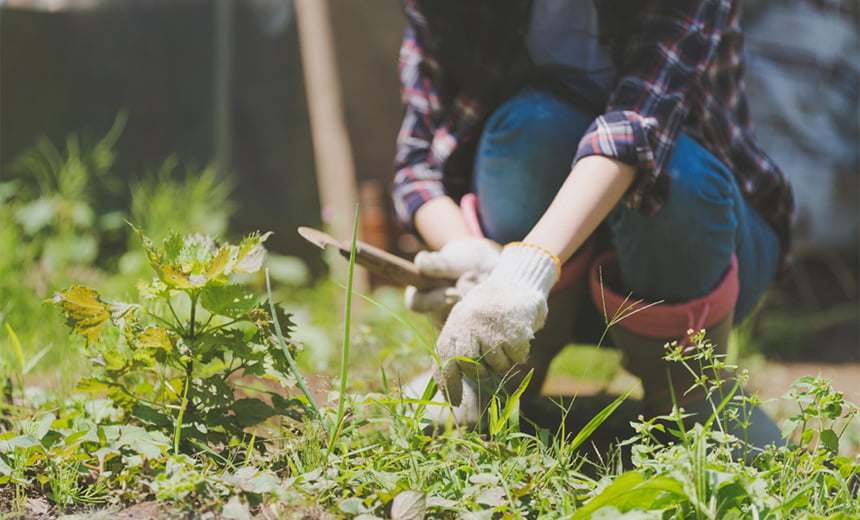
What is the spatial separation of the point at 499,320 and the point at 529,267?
0.09 metres

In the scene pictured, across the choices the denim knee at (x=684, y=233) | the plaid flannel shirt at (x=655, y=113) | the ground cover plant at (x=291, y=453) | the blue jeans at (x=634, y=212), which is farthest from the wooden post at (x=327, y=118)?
the ground cover plant at (x=291, y=453)

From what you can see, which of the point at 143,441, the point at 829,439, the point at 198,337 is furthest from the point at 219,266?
the point at 829,439

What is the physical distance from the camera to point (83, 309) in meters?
0.98

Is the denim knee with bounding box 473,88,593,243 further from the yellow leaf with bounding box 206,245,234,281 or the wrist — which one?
the yellow leaf with bounding box 206,245,234,281

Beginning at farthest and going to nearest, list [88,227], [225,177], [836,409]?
1. [225,177]
2. [88,227]
3. [836,409]

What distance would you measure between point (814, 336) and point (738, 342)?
0.90 meters

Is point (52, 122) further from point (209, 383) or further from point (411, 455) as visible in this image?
point (411, 455)

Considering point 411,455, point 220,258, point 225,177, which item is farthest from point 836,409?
point 225,177

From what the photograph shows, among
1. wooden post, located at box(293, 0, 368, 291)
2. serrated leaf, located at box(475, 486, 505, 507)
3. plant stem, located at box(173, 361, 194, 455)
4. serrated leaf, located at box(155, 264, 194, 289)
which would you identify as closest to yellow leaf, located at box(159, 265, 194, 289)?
serrated leaf, located at box(155, 264, 194, 289)

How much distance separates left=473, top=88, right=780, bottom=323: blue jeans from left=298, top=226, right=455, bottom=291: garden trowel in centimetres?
22

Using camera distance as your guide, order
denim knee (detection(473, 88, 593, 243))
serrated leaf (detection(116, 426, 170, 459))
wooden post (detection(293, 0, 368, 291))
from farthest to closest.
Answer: wooden post (detection(293, 0, 368, 291)) → denim knee (detection(473, 88, 593, 243)) → serrated leaf (detection(116, 426, 170, 459))

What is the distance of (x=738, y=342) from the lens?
84.7 inches

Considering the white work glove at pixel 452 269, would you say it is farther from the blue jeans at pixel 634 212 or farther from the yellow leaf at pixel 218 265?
the yellow leaf at pixel 218 265

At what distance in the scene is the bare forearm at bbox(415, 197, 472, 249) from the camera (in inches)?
53.9
